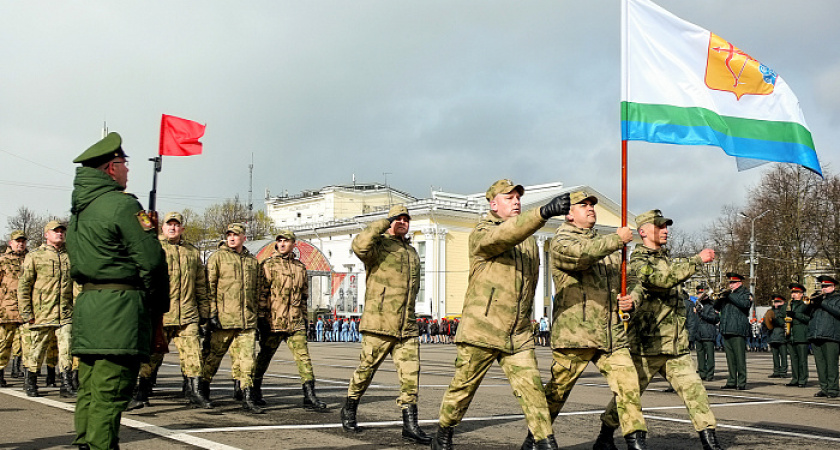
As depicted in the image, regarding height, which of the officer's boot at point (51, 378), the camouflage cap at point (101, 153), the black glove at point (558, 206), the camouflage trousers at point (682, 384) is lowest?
the officer's boot at point (51, 378)

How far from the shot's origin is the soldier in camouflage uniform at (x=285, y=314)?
9.93 meters

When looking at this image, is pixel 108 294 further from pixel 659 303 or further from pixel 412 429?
pixel 659 303

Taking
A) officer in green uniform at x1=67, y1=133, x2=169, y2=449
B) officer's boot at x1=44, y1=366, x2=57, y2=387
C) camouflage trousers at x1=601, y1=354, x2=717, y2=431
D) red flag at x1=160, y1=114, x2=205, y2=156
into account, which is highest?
red flag at x1=160, y1=114, x2=205, y2=156

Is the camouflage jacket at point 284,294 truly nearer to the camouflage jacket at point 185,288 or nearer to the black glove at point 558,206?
the camouflage jacket at point 185,288

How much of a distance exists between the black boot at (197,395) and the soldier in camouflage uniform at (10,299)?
415 centimetres

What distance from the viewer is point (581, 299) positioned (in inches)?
263

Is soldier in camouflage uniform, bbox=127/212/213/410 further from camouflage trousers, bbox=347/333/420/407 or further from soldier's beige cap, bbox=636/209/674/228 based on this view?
soldier's beige cap, bbox=636/209/674/228

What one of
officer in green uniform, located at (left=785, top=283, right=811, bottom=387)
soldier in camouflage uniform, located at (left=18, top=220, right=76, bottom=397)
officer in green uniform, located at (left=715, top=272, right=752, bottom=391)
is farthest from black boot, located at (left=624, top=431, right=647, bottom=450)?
officer in green uniform, located at (left=785, top=283, right=811, bottom=387)

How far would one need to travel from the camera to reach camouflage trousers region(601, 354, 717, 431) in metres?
7.05

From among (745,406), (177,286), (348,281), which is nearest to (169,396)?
(177,286)

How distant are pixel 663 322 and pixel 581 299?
1.25 m

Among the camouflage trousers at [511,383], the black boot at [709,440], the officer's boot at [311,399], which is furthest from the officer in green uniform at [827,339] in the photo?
the camouflage trousers at [511,383]

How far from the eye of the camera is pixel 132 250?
4988 millimetres

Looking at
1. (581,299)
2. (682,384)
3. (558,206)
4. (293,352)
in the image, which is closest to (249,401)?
(293,352)
